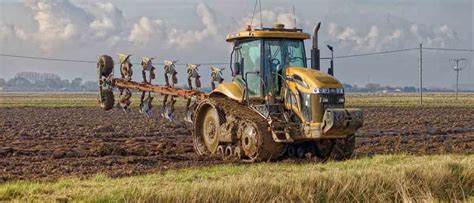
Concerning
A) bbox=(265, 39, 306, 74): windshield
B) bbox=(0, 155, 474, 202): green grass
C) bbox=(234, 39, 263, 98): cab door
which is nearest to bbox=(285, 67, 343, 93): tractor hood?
bbox=(265, 39, 306, 74): windshield

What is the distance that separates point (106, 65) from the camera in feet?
70.3

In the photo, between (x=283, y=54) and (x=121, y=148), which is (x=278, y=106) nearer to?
(x=283, y=54)

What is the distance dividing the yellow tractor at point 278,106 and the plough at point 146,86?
5.18 feet

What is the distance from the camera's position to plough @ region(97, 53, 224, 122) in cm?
1947

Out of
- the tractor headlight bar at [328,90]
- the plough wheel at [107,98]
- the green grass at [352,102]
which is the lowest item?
the green grass at [352,102]

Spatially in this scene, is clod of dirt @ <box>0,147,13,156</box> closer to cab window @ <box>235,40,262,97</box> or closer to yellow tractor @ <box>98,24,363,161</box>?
yellow tractor @ <box>98,24,363,161</box>

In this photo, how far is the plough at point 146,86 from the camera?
63.9ft

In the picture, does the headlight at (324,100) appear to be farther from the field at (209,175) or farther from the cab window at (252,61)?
the cab window at (252,61)

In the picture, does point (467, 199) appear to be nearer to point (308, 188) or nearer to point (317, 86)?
point (308, 188)

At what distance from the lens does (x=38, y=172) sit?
14195 millimetres

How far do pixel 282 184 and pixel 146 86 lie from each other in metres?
9.94

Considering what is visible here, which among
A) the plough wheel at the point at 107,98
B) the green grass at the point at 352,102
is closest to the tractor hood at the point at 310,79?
the plough wheel at the point at 107,98

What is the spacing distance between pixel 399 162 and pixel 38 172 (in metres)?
7.64

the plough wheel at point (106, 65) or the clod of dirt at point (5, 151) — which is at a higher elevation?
the plough wheel at point (106, 65)
